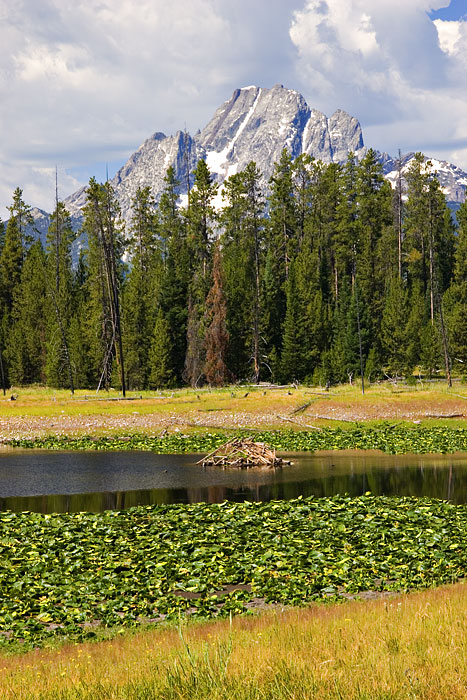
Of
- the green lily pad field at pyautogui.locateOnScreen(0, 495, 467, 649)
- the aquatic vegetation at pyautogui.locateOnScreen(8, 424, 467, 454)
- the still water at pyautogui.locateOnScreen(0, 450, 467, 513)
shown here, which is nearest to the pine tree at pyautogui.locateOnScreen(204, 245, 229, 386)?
the aquatic vegetation at pyautogui.locateOnScreen(8, 424, 467, 454)

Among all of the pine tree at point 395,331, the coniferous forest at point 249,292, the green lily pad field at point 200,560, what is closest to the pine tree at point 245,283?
the coniferous forest at point 249,292

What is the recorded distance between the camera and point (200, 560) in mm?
19859

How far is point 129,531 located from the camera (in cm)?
2366

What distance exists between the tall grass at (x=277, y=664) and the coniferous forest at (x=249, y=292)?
6097 cm

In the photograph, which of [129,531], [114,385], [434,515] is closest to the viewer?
[129,531]

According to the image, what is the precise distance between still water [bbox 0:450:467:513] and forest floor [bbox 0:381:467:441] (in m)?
12.2

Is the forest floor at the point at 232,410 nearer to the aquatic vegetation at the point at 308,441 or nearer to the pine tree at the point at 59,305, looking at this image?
the aquatic vegetation at the point at 308,441

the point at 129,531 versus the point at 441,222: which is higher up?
the point at 441,222

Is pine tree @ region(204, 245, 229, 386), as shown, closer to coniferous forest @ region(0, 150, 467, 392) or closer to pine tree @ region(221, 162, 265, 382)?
coniferous forest @ region(0, 150, 467, 392)

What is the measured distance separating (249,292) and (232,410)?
27377 mm

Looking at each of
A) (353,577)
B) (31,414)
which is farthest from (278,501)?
(31,414)

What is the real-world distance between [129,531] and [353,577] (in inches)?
346

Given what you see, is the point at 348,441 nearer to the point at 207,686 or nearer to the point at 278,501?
the point at 278,501

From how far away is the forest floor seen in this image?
58031mm
